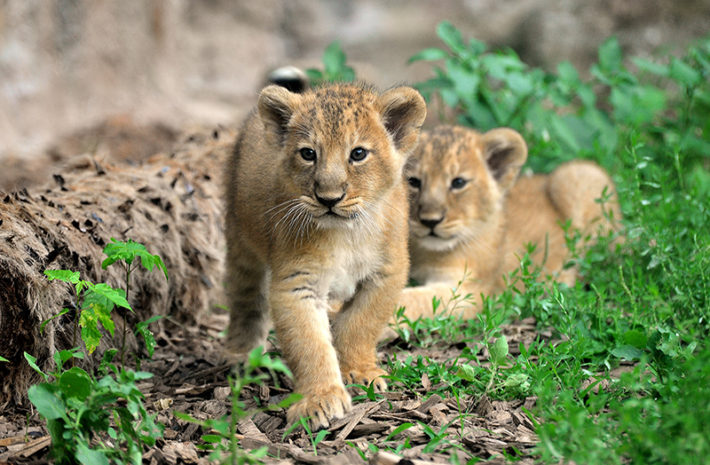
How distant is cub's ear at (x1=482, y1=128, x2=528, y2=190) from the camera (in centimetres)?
619

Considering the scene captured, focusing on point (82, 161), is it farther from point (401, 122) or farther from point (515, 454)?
point (515, 454)

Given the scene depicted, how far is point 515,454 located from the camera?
345 cm

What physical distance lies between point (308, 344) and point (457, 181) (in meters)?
2.58

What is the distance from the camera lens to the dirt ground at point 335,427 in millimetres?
3449

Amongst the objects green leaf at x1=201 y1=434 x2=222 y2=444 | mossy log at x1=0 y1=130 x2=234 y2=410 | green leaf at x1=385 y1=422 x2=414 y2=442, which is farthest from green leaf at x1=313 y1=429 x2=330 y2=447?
mossy log at x1=0 y1=130 x2=234 y2=410

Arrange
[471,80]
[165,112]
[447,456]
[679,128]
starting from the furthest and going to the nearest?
[165,112] → [679,128] → [471,80] → [447,456]

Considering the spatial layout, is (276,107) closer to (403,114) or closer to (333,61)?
(403,114)

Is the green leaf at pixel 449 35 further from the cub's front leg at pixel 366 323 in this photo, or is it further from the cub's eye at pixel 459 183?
the cub's front leg at pixel 366 323

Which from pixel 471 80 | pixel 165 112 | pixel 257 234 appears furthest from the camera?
pixel 165 112

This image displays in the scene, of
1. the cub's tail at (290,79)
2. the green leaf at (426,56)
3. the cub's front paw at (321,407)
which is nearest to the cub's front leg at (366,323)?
the cub's front paw at (321,407)

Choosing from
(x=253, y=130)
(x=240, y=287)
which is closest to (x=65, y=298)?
(x=240, y=287)

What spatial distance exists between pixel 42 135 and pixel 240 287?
448 centimetres

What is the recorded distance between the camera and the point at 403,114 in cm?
436

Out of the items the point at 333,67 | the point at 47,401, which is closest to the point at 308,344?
the point at 47,401
